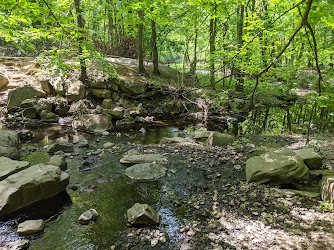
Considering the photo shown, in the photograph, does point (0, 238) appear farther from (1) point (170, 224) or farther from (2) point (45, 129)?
(2) point (45, 129)

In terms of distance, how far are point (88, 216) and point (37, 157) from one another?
138 inches

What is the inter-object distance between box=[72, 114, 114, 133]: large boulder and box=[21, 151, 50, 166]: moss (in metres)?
2.98

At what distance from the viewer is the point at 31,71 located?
1233cm

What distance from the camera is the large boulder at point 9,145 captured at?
5301mm

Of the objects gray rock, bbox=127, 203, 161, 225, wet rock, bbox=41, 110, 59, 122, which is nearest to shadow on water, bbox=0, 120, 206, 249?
gray rock, bbox=127, 203, 161, 225

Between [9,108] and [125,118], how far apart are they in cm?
551

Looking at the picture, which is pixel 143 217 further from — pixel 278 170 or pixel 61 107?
pixel 61 107

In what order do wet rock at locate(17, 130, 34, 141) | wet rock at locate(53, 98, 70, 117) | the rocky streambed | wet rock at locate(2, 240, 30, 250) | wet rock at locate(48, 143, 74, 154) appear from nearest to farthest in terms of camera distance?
wet rock at locate(2, 240, 30, 250), the rocky streambed, wet rock at locate(48, 143, 74, 154), wet rock at locate(17, 130, 34, 141), wet rock at locate(53, 98, 70, 117)

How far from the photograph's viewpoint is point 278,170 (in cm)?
401

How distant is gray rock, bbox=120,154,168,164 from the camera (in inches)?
212

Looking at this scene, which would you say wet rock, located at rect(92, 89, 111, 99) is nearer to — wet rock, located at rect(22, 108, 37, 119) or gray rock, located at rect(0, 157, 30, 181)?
wet rock, located at rect(22, 108, 37, 119)

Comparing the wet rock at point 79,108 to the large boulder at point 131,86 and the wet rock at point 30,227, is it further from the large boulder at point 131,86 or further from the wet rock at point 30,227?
the wet rock at point 30,227

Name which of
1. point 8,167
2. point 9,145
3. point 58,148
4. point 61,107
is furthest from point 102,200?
point 61,107

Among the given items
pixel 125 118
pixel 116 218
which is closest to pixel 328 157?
pixel 116 218
